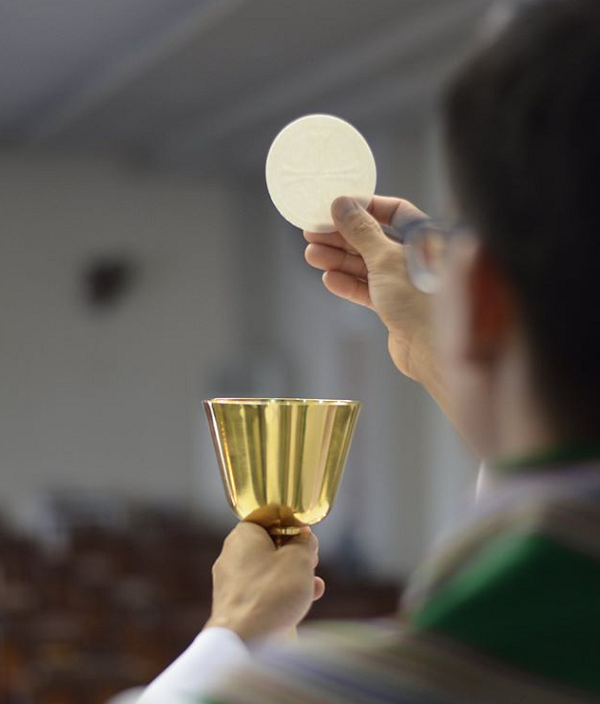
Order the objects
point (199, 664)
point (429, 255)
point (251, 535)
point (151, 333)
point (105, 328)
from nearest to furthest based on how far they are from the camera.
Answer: point (429, 255) < point (199, 664) < point (251, 535) < point (105, 328) < point (151, 333)

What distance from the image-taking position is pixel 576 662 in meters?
0.75

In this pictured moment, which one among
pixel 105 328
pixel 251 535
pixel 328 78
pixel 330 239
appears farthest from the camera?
pixel 105 328

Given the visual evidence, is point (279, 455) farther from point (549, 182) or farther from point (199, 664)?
point (549, 182)

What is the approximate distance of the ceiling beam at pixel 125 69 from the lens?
977cm

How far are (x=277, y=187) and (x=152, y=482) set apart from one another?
570 inches

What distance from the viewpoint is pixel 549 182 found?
0.75 meters

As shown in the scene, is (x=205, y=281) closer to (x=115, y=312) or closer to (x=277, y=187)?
(x=115, y=312)

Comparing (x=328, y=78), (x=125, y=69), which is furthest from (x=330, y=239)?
(x=125, y=69)

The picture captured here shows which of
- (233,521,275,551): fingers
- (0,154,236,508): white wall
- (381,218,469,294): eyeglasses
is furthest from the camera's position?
(0,154,236,508): white wall

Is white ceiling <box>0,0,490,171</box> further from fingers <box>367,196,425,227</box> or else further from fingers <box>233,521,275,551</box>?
fingers <box>233,521,275,551</box>

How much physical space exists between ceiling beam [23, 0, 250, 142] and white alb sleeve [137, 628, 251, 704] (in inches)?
342

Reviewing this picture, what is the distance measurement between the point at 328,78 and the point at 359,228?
9984 millimetres

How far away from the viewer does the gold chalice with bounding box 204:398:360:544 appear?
3.71 ft

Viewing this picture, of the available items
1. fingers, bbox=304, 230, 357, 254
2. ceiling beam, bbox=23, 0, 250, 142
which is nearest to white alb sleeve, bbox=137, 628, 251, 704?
fingers, bbox=304, 230, 357, 254
